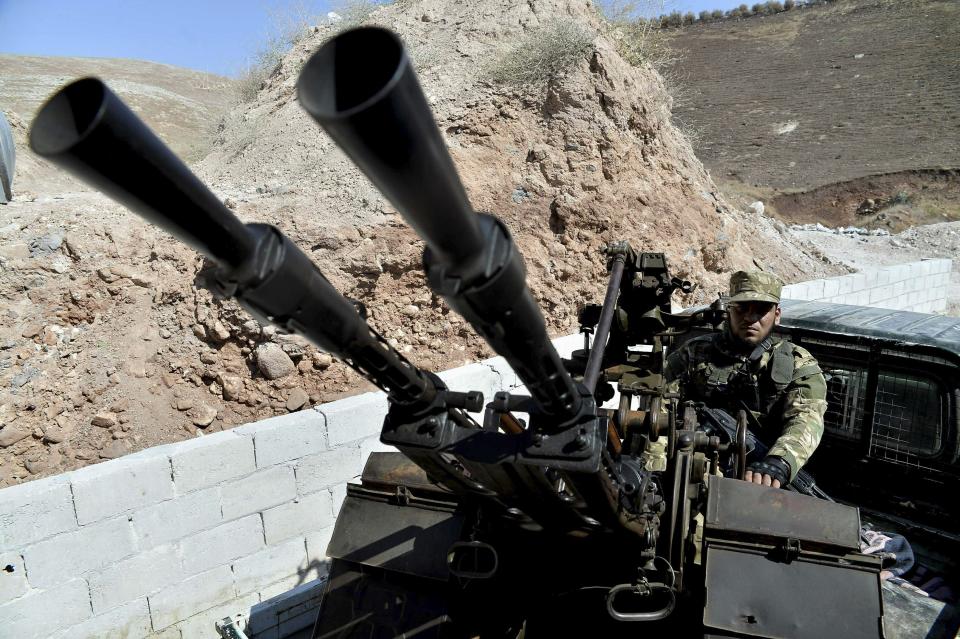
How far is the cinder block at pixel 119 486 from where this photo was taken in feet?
12.4

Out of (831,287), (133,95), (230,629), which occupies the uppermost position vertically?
(133,95)

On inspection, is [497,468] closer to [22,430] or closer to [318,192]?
[22,430]

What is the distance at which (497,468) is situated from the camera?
2.43 meters

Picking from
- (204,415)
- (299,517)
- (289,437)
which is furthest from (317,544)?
(204,415)

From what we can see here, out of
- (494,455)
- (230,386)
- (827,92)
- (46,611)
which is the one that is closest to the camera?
(494,455)

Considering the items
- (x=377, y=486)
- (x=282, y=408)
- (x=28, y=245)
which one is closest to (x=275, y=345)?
(x=282, y=408)

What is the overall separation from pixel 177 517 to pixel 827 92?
42304 millimetres

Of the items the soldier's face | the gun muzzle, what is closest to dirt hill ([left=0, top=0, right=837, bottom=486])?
the soldier's face

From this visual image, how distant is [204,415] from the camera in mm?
5957

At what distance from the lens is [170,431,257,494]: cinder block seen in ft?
13.6

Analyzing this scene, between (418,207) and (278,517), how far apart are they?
13.0 feet

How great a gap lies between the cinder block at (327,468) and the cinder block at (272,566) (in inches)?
16.6

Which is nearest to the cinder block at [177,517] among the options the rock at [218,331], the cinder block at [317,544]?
the cinder block at [317,544]

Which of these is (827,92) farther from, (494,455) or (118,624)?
(118,624)
